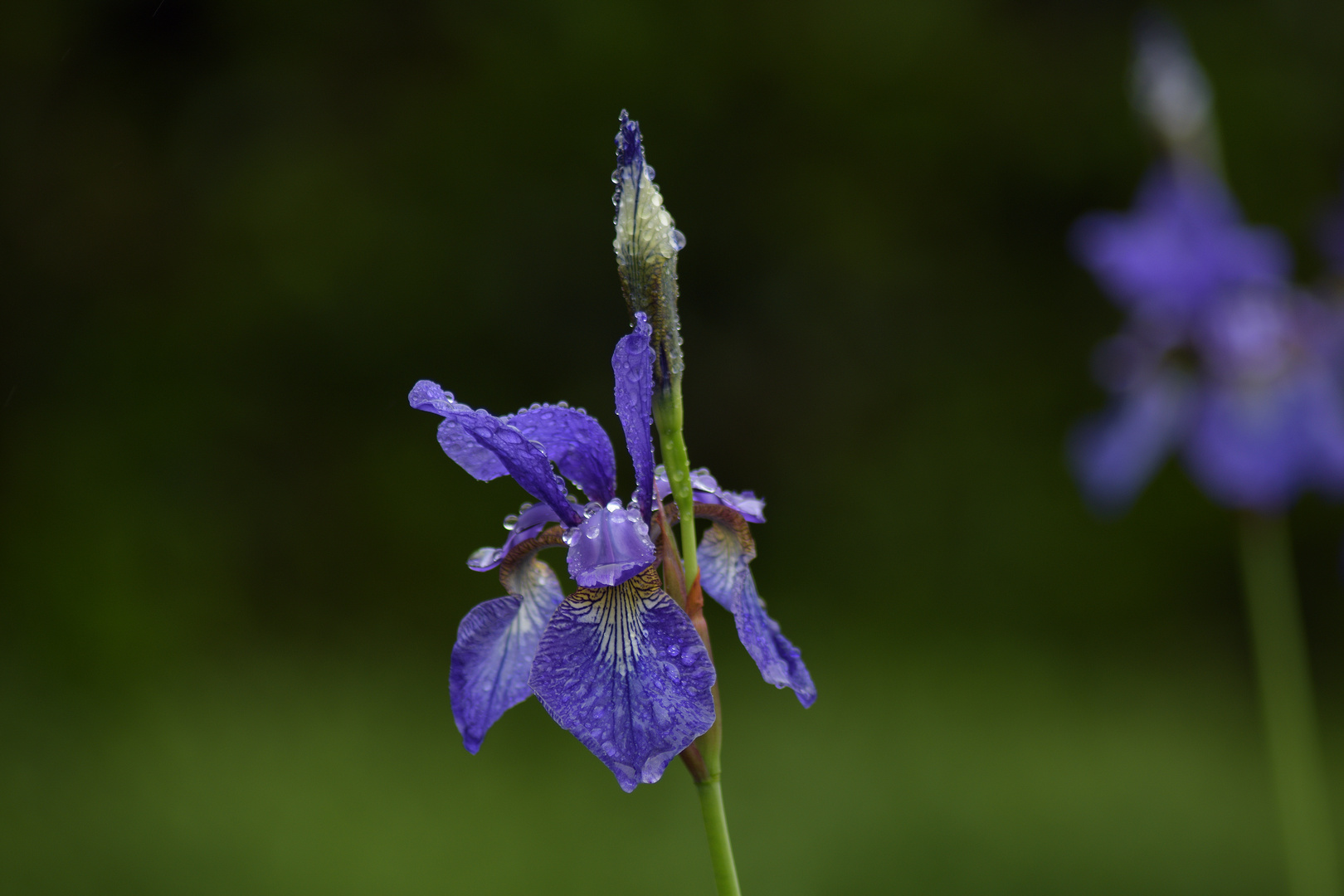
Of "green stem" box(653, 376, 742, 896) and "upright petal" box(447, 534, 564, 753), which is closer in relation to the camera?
"green stem" box(653, 376, 742, 896)

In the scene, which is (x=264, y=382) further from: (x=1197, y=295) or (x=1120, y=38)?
(x=1120, y=38)

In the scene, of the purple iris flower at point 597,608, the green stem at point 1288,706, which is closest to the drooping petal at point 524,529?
the purple iris flower at point 597,608

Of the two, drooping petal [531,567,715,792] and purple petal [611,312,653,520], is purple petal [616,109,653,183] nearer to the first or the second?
purple petal [611,312,653,520]

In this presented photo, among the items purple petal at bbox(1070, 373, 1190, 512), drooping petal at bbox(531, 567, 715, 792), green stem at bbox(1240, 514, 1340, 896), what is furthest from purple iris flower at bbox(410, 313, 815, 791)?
green stem at bbox(1240, 514, 1340, 896)

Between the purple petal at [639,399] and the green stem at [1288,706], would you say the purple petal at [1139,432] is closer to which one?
the green stem at [1288,706]

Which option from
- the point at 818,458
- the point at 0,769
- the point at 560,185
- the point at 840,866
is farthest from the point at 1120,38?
the point at 0,769

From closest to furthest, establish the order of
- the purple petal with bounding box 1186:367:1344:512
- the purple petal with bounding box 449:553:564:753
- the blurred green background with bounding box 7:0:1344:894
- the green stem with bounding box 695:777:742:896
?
1. the green stem with bounding box 695:777:742:896
2. the purple petal with bounding box 449:553:564:753
3. the purple petal with bounding box 1186:367:1344:512
4. the blurred green background with bounding box 7:0:1344:894
